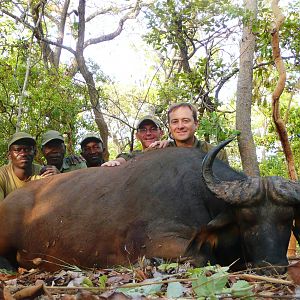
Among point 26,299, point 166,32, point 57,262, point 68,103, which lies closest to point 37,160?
point 68,103

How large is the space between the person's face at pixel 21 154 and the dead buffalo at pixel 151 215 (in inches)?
40.1

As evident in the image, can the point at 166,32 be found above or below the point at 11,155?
above

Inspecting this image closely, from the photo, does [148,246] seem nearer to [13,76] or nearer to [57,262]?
[57,262]

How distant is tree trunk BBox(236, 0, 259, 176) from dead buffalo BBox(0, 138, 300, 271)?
4.30 meters

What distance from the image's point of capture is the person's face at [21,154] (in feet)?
25.6

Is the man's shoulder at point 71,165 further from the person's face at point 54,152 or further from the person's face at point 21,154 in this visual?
the person's face at point 21,154

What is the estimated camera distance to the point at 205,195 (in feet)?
17.8

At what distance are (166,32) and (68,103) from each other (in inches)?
106

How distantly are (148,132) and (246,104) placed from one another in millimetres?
2737

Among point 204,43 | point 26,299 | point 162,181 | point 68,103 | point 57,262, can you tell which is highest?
point 204,43

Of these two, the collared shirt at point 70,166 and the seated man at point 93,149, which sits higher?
the seated man at point 93,149

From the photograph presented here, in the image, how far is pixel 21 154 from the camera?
786 centimetres

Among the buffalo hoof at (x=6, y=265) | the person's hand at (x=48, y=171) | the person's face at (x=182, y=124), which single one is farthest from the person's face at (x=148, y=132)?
the buffalo hoof at (x=6, y=265)

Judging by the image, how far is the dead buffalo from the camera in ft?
15.5
